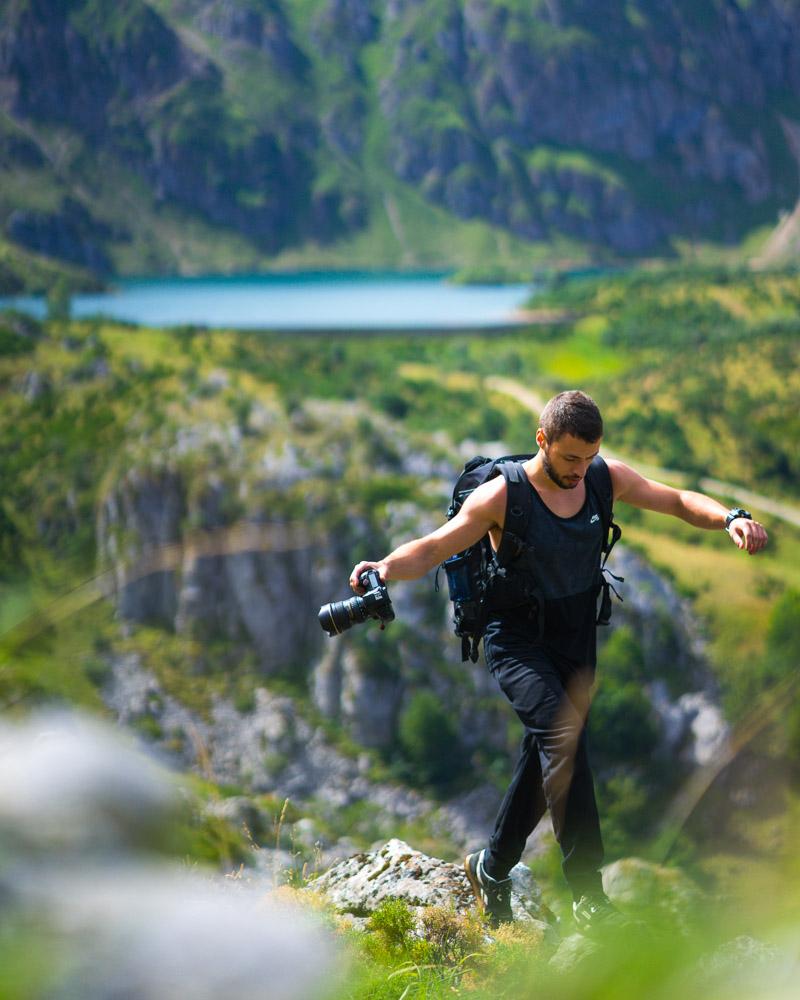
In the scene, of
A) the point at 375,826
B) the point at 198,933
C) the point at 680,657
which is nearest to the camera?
the point at 198,933

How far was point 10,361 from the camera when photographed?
303 ft

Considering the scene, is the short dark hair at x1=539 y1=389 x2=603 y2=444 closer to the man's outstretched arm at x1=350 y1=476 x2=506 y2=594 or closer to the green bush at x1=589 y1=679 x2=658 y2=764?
the man's outstretched arm at x1=350 y1=476 x2=506 y2=594

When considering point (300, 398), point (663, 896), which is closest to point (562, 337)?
point (300, 398)

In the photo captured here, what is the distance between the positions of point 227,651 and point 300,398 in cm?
2153

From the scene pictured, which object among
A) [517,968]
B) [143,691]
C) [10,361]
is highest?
[10,361]

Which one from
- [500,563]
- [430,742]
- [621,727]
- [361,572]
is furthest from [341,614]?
[430,742]

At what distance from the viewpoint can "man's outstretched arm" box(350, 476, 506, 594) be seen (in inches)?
245

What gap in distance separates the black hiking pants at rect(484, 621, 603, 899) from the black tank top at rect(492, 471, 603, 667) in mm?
75

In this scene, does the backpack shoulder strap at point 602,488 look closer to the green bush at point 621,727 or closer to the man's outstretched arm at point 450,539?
the man's outstretched arm at point 450,539

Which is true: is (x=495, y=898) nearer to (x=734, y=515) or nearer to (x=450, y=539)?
(x=450, y=539)

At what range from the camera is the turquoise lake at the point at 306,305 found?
123688 millimetres

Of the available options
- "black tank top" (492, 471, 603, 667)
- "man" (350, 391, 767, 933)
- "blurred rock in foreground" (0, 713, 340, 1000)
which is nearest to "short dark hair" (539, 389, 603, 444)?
"man" (350, 391, 767, 933)

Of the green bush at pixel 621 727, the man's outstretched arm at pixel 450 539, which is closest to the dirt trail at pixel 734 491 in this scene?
the green bush at pixel 621 727

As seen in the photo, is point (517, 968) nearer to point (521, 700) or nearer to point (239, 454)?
point (521, 700)
